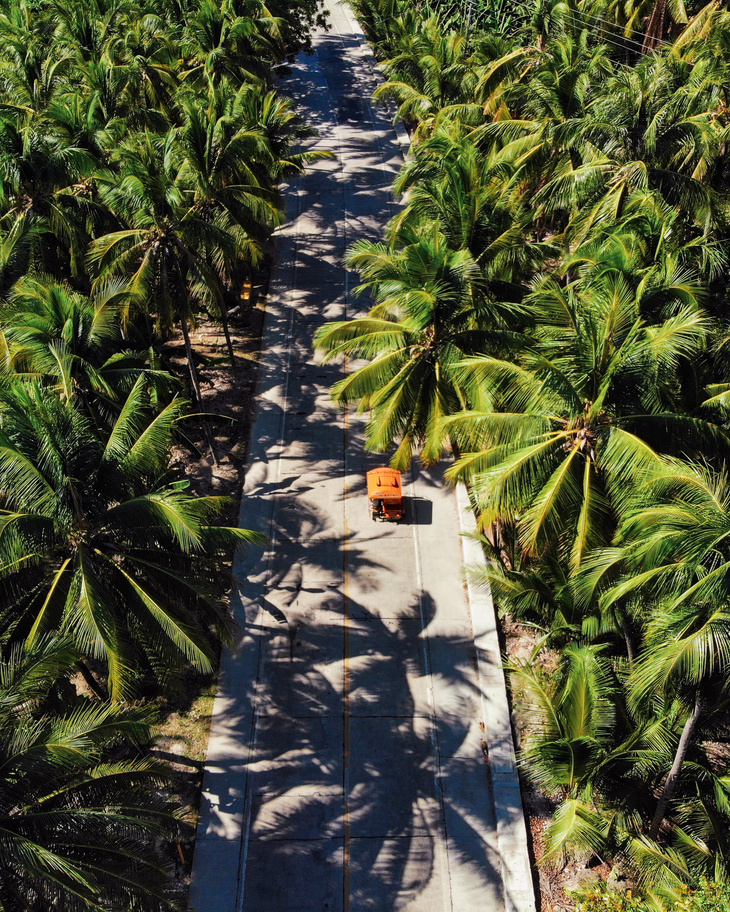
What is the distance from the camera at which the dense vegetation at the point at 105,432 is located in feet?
31.3

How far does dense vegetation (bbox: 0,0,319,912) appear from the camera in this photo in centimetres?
953

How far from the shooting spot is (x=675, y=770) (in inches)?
454

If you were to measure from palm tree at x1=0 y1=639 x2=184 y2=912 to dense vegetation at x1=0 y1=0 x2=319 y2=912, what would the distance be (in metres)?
0.03

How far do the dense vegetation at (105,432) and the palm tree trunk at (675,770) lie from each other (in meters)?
7.01

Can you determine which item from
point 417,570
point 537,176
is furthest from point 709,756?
point 537,176

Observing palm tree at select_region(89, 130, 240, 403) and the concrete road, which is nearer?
the concrete road

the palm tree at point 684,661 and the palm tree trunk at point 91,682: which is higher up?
the palm tree at point 684,661

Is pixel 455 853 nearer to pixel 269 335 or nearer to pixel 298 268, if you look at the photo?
pixel 269 335

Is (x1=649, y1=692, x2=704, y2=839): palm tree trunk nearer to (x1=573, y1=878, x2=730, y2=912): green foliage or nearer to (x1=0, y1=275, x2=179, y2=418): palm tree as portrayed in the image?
(x1=573, y1=878, x2=730, y2=912): green foliage

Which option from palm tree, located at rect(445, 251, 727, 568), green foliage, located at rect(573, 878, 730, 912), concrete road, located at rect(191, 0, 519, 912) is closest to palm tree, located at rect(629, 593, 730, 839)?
green foliage, located at rect(573, 878, 730, 912)

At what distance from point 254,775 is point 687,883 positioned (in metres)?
7.09

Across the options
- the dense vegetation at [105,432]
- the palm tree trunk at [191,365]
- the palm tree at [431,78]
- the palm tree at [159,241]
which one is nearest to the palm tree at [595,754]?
the dense vegetation at [105,432]

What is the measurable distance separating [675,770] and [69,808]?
336 inches

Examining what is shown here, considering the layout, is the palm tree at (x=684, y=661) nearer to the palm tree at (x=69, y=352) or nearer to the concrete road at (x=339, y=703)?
the concrete road at (x=339, y=703)
